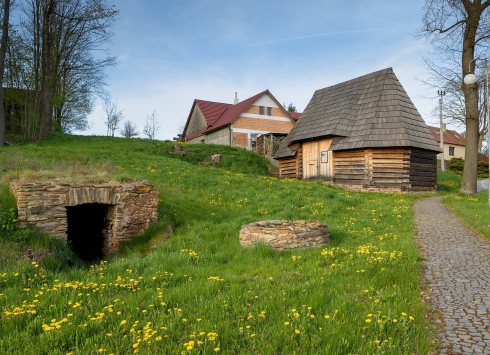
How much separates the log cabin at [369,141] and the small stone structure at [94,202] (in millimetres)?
14175

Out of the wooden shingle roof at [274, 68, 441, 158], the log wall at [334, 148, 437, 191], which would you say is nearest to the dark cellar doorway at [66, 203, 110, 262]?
the wooden shingle roof at [274, 68, 441, 158]

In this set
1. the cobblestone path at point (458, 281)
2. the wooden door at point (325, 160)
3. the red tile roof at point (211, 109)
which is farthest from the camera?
the red tile roof at point (211, 109)

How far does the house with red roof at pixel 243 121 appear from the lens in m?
34.2

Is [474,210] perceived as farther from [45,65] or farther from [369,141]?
[45,65]

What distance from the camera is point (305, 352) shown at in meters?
3.21

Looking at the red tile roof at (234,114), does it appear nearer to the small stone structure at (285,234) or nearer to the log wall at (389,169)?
the log wall at (389,169)

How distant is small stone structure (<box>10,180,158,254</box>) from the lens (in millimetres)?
7730

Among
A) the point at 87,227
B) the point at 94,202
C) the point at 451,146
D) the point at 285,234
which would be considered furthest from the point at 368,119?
the point at 451,146

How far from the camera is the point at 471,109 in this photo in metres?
15.5

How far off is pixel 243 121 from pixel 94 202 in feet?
88.7

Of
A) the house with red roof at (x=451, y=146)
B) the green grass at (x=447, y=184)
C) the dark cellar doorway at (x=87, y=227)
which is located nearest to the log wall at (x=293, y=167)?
the green grass at (x=447, y=184)

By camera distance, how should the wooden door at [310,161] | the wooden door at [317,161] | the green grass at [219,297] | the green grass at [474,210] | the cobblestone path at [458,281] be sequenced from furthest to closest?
the wooden door at [310,161] → the wooden door at [317,161] → the green grass at [474,210] → the cobblestone path at [458,281] → the green grass at [219,297]

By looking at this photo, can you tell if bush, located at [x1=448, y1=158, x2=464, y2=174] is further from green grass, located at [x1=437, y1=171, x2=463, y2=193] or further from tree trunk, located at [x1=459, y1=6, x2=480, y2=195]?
tree trunk, located at [x1=459, y1=6, x2=480, y2=195]

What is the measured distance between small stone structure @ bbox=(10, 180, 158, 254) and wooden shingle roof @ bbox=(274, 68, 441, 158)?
46.5 ft
